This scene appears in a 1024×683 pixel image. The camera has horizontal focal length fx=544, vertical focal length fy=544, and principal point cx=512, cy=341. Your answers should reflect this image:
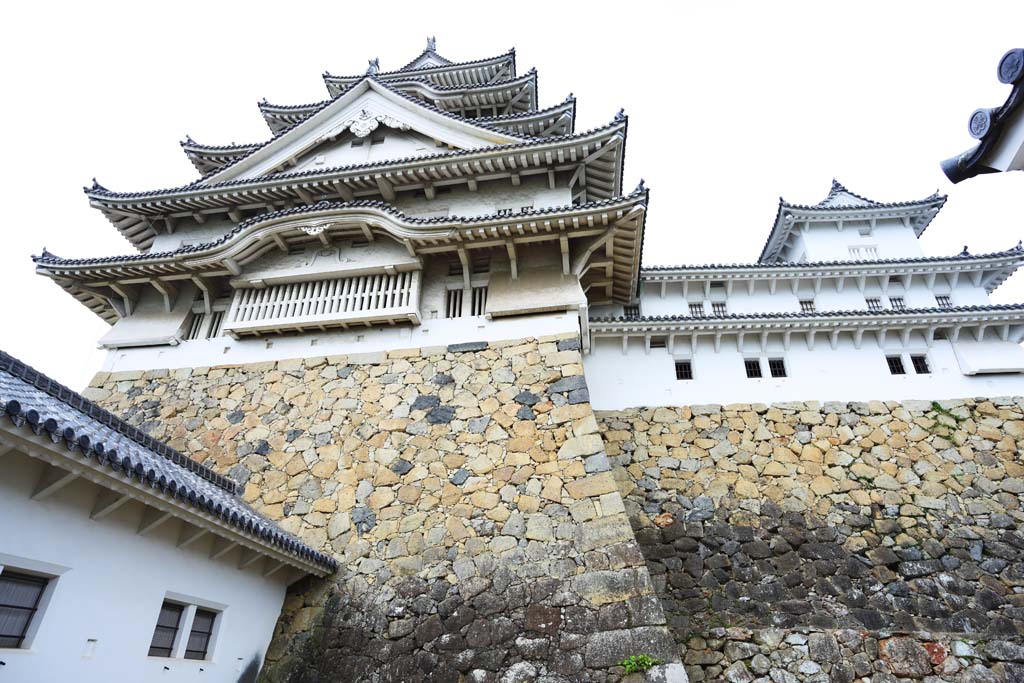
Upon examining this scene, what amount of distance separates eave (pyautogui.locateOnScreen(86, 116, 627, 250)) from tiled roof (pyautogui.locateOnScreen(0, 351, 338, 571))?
5.79 m

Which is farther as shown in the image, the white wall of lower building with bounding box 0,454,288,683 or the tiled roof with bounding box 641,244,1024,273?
the tiled roof with bounding box 641,244,1024,273

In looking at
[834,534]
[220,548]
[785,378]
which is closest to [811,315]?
[785,378]

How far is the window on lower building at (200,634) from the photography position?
17.6 feet

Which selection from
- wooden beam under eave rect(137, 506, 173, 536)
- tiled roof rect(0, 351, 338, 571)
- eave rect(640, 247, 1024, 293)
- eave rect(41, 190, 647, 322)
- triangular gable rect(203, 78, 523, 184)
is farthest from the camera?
eave rect(640, 247, 1024, 293)

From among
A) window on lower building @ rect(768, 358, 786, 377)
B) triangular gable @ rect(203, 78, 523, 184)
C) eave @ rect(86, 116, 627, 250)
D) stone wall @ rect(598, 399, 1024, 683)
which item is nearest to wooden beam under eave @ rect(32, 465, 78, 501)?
eave @ rect(86, 116, 627, 250)

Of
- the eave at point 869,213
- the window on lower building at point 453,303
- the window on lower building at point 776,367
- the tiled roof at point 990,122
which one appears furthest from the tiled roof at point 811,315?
the tiled roof at point 990,122

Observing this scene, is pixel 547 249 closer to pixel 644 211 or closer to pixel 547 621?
pixel 644 211

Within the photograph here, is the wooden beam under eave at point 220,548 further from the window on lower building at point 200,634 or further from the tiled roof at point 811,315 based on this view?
the tiled roof at point 811,315

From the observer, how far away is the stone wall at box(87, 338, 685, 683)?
5871 mm

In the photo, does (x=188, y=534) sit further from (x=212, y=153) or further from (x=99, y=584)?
(x=212, y=153)

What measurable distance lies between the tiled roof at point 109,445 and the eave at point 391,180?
5.79 meters

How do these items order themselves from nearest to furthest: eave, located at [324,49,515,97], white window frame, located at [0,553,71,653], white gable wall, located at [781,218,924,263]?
white window frame, located at [0,553,71,653], white gable wall, located at [781,218,924,263], eave, located at [324,49,515,97]

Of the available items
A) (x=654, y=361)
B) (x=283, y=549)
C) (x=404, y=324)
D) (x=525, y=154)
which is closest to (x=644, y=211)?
(x=525, y=154)

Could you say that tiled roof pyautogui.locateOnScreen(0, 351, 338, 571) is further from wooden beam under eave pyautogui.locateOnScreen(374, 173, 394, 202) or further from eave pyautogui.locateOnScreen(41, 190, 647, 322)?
wooden beam under eave pyautogui.locateOnScreen(374, 173, 394, 202)
